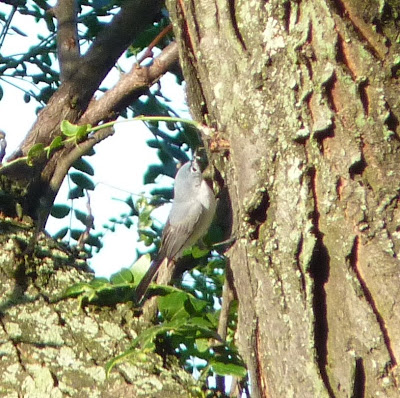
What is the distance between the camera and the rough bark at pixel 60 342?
1.33 meters

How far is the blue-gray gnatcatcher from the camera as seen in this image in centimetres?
243

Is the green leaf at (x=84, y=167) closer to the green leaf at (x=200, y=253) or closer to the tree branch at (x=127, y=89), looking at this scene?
the tree branch at (x=127, y=89)

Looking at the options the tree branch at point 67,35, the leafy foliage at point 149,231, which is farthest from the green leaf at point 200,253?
the tree branch at point 67,35

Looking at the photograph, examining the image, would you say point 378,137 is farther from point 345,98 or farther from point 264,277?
point 264,277

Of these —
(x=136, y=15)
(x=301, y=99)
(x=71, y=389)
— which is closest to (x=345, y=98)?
(x=301, y=99)

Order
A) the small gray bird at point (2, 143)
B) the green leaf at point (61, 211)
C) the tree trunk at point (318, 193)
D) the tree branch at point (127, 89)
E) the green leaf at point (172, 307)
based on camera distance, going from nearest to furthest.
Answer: the tree trunk at point (318, 193) → the green leaf at point (172, 307) → the small gray bird at point (2, 143) → the tree branch at point (127, 89) → the green leaf at point (61, 211)

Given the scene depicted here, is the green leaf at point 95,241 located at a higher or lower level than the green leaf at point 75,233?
lower

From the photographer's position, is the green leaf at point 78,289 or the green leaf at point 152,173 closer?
the green leaf at point 78,289

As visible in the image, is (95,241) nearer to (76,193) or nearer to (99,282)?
(76,193)

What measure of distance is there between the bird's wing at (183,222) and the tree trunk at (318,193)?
5.18ft

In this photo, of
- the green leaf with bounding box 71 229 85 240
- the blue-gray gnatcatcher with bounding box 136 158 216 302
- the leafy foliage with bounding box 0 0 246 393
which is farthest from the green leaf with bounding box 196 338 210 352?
the green leaf with bounding box 71 229 85 240

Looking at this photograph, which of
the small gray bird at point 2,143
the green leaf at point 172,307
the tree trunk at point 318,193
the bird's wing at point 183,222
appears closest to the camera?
the tree trunk at point 318,193

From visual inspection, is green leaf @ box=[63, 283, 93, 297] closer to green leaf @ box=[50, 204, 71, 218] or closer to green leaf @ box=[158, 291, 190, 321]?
green leaf @ box=[158, 291, 190, 321]

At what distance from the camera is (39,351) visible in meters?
1.39
